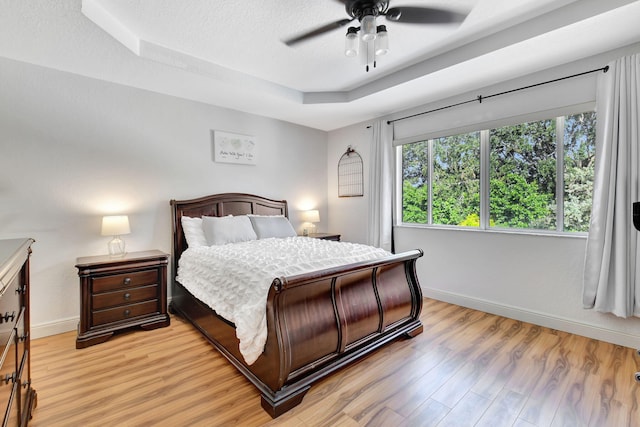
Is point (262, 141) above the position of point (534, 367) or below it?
above

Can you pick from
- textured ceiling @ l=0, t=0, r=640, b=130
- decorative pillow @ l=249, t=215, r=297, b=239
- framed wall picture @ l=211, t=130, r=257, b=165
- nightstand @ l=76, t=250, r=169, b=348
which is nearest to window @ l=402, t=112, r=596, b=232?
textured ceiling @ l=0, t=0, r=640, b=130

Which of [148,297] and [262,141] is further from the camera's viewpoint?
[262,141]

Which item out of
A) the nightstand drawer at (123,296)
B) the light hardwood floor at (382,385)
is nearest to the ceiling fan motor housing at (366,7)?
the light hardwood floor at (382,385)

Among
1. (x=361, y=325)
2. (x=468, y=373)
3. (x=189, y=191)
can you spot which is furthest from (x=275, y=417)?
(x=189, y=191)

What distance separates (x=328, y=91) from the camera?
3750mm

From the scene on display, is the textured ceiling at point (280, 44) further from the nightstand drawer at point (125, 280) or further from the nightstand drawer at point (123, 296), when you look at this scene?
the nightstand drawer at point (123, 296)

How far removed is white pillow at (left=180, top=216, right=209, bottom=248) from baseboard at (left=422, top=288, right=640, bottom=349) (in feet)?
9.70

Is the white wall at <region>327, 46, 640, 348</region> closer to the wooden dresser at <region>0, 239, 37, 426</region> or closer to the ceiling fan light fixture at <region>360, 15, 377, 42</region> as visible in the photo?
the ceiling fan light fixture at <region>360, 15, 377, 42</region>

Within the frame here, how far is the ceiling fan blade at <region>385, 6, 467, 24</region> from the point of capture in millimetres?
2022

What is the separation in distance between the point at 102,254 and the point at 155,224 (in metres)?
0.58

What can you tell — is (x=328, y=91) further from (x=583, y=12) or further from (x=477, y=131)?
(x=583, y=12)

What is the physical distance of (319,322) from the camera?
6.32 feet

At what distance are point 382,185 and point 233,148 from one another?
2132 millimetres

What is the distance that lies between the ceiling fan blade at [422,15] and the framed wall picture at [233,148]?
8.36 ft
